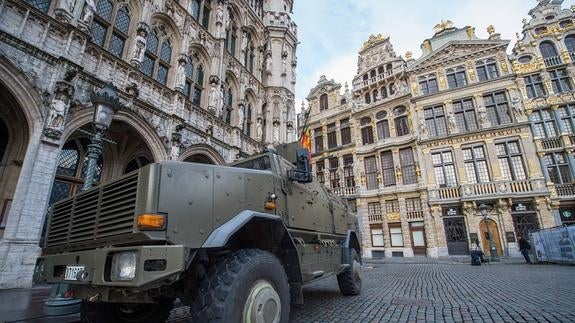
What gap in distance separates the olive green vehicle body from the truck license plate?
5 centimetres

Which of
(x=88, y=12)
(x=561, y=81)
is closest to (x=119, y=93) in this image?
(x=88, y=12)

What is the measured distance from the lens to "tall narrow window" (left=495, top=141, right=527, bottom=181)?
19.9 meters

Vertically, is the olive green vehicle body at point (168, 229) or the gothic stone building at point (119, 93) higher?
the gothic stone building at point (119, 93)

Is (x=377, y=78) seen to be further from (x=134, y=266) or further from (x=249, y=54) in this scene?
(x=134, y=266)

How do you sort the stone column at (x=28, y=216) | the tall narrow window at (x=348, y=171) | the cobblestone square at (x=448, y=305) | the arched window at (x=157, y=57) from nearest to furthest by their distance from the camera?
1. the cobblestone square at (x=448, y=305)
2. the stone column at (x=28, y=216)
3. the arched window at (x=157, y=57)
4. the tall narrow window at (x=348, y=171)

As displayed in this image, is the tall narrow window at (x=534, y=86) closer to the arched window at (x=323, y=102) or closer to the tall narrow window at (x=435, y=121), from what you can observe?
the tall narrow window at (x=435, y=121)

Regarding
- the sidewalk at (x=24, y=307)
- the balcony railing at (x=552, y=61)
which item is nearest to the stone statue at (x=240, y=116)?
the sidewalk at (x=24, y=307)

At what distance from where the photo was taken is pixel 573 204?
18094mm

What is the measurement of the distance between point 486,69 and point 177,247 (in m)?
28.5

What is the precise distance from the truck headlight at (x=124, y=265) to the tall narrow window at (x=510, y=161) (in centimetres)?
2526

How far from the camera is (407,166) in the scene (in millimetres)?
23750

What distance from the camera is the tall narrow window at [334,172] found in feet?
90.2

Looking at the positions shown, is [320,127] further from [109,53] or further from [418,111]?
[109,53]

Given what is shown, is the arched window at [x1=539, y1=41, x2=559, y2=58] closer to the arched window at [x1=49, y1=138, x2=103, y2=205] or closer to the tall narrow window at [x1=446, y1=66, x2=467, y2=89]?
the tall narrow window at [x1=446, y1=66, x2=467, y2=89]
